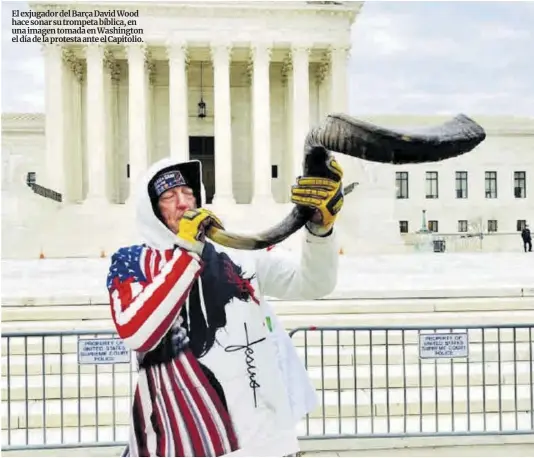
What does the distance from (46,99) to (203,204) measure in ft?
97.1

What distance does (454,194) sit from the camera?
4600cm

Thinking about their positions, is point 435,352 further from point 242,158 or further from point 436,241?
point 242,158

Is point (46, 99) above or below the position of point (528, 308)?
above

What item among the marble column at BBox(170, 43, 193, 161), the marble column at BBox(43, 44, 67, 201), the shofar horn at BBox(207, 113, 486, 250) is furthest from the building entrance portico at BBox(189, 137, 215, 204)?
the shofar horn at BBox(207, 113, 486, 250)

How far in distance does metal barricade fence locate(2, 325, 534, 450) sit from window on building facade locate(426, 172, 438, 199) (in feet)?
132

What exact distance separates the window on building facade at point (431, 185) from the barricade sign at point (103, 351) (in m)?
43.2

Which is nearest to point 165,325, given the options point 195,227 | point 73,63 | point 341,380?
point 195,227

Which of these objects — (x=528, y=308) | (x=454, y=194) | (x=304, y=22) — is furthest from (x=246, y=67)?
(x=528, y=308)

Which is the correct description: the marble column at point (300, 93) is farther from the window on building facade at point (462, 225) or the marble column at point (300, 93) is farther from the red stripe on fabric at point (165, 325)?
the red stripe on fabric at point (165, 325)

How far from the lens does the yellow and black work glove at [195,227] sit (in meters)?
2.34

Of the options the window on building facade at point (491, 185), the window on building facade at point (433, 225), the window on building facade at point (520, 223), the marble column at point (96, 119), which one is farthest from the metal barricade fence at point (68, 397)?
the window on building facade at point (520, 223)

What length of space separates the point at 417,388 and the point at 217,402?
4.19 m

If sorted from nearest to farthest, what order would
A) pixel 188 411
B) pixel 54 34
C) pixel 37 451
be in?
pixel 188 411 < pixel 37 451 < pixel 54 34

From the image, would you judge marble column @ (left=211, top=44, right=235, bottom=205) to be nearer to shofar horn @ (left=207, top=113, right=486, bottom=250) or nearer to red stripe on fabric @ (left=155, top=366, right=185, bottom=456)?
red stripe on fabric @ (left=155, top=366, right=185, bottom=456)
